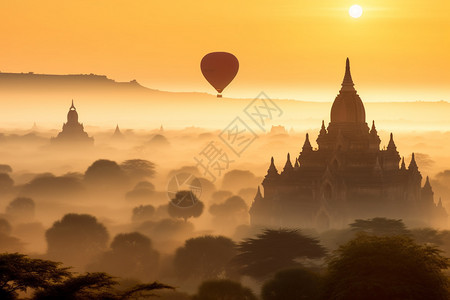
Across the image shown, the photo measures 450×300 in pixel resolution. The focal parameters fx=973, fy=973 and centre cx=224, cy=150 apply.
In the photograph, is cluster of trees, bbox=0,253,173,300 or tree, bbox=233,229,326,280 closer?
cluster of trees, bbox=0,253,173,300

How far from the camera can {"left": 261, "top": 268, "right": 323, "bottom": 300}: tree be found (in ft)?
207

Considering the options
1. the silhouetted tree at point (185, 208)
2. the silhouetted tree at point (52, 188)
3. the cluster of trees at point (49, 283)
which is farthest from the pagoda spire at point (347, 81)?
the silhouetted tree at point (52, 188)

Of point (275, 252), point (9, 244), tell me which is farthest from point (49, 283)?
point (9, 244)

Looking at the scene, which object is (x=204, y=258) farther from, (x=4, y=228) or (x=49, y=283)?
(x=49, y=283)

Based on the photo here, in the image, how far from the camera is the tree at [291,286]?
207 feet

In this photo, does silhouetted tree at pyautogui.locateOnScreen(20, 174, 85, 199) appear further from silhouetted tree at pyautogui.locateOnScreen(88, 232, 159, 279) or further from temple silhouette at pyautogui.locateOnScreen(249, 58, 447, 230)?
silhouetted tree at pyautogui.locateOnScreen(88, 232, 159, 279)

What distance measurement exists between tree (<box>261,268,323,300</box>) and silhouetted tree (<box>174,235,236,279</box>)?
23.6 metres

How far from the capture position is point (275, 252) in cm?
8356

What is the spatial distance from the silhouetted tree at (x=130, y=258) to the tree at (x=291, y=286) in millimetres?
29001

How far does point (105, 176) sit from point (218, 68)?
88.1m

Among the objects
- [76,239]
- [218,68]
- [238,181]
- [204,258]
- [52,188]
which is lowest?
[204,258]

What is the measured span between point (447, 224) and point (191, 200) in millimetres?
36037

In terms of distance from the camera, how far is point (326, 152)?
337 ft

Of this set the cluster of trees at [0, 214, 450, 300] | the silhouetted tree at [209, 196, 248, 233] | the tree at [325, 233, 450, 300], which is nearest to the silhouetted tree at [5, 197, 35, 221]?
the cluster of trees at [0, 214, 450, 300]
